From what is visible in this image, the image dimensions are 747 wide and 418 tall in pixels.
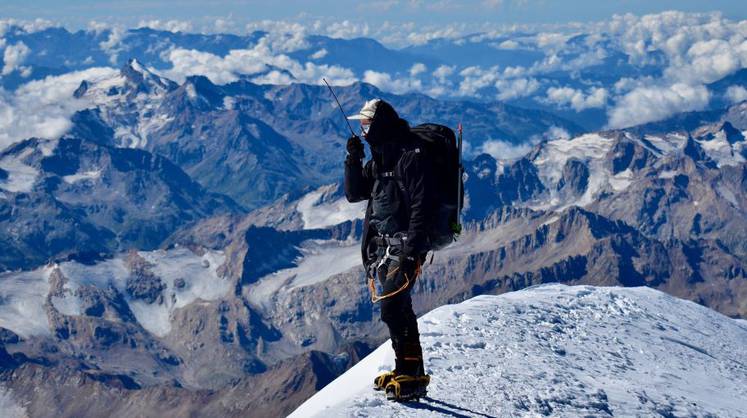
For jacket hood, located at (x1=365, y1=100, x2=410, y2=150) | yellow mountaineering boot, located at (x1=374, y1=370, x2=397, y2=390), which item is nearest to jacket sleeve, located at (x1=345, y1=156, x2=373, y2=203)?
jacket hood, located at (x1=365, y1=100, x2=410, y2=150)

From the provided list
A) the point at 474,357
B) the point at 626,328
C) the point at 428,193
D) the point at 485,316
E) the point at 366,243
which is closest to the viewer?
the point at 428,193

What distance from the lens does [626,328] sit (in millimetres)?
36156

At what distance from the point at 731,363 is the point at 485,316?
436 inches

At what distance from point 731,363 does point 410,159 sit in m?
19.7

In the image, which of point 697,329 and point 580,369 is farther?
point 697,329

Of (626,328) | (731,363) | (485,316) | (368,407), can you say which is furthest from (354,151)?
(731,363)

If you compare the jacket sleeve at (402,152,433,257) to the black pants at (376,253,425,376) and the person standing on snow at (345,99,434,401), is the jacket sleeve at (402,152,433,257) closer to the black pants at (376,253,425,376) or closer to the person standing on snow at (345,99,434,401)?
the person standing on snow at (345,99,434,401)

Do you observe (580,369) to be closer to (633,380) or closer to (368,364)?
(633,380)

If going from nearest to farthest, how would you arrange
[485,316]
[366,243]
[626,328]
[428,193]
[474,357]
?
1. [428,193]
2. [366,243]
3. [474,357]
4. [485,316]
5. [626,328]

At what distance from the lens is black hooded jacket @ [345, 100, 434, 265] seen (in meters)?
24.4

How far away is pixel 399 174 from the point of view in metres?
24.9

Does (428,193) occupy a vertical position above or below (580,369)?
above

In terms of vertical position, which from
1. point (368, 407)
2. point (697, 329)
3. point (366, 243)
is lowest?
point (697, 329)

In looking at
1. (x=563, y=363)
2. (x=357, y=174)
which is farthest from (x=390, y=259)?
(x=563, y=363)
